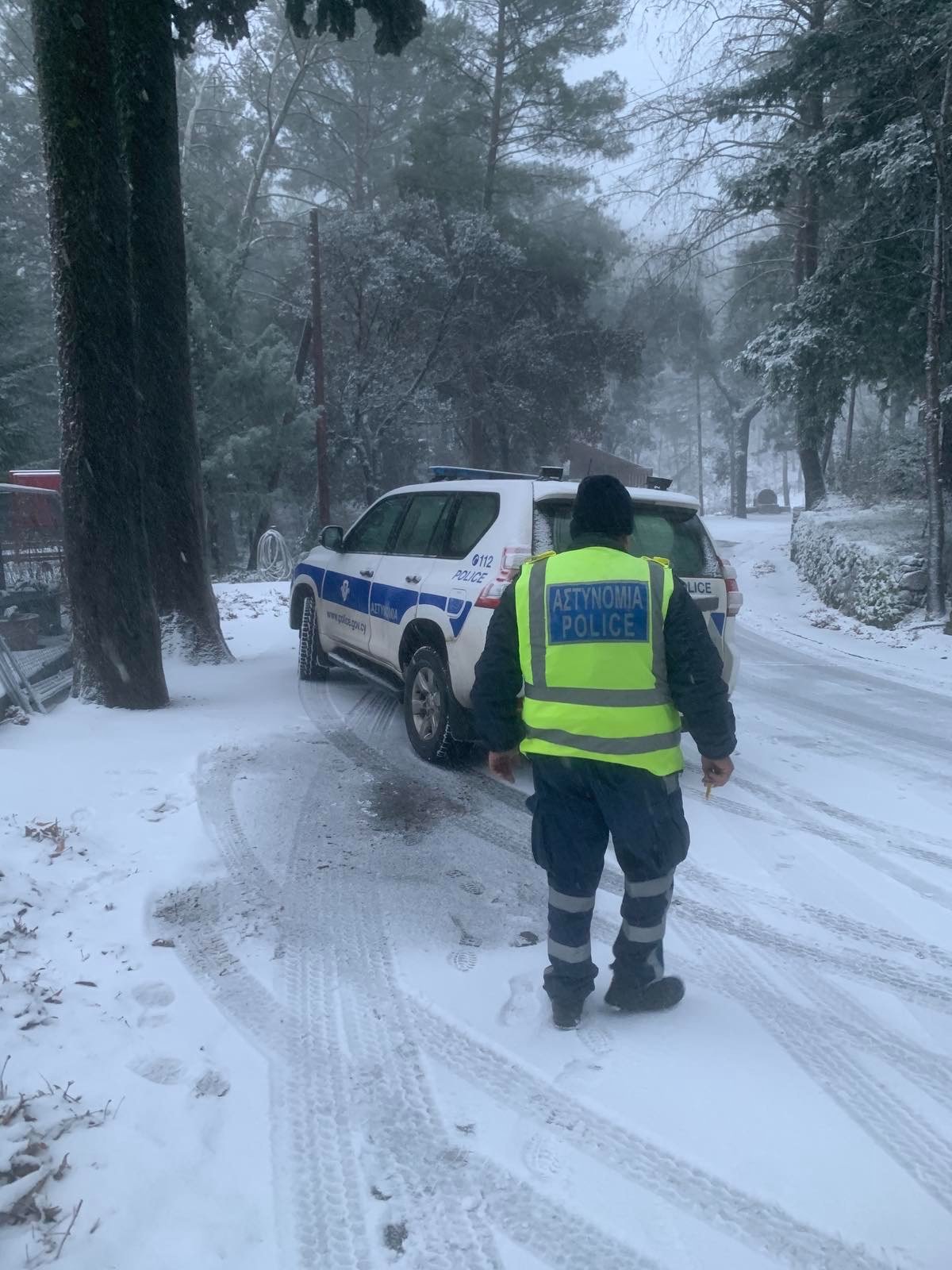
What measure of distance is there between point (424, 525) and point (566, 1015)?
412 cm

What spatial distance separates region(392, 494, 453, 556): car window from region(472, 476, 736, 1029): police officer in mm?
3259

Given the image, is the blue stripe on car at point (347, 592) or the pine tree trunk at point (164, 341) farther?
the pine tree trunk at point (164, 341)

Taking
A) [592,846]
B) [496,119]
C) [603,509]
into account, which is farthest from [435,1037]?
[496,119]

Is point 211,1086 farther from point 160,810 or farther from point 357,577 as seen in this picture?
point 357,577

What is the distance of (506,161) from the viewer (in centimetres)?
3097

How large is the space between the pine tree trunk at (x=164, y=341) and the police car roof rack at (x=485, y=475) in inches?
113

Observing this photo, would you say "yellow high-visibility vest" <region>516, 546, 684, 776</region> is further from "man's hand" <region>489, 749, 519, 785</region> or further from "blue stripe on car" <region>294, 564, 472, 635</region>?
"blue stripe on car" <region>294, 564, 472, 635</region>

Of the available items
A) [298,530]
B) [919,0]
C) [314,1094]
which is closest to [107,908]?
[314,1094]

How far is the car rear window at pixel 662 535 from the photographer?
5465 mm

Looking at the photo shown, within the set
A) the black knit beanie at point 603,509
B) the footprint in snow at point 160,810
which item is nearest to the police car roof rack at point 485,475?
the black knit beanie at point 603,509

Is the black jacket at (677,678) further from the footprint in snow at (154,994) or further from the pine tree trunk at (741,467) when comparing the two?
the pine tree trunk at (741,467)

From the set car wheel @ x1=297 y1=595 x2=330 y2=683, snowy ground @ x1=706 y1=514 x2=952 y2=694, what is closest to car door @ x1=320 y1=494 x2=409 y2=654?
car wheel @ x1=297 y1=595 x2=330 y2=683

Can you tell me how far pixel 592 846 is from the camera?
310 centimetres

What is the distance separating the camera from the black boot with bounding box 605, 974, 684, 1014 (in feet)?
10.7
